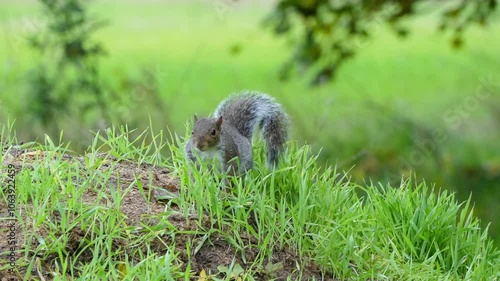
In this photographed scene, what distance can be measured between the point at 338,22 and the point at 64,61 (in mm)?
2624

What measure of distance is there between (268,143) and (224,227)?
829 mm

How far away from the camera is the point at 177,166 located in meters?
4.78

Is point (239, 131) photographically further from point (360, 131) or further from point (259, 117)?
point (360, 131)

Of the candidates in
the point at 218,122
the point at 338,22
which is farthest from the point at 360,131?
the point at 218,122

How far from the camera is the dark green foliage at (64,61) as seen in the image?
8031 mm

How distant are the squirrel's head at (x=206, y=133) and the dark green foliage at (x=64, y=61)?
12.0ft

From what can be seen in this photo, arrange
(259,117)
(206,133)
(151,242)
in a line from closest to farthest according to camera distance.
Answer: (151,242), (206,133), (259,117)

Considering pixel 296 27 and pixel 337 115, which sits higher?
pixel 296 27

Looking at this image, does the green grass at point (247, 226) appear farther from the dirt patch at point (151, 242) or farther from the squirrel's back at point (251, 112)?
the squirrel's back at point (251, 112)

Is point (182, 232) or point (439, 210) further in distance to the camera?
point (439, 210)

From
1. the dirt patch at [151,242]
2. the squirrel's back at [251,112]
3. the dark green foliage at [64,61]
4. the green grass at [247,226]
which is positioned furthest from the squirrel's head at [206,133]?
the dark green foliage at [64,61]

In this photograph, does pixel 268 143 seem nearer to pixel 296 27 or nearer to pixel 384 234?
pixel 384 234

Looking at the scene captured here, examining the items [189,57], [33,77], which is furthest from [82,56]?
[189,57]

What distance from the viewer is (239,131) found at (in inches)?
195
